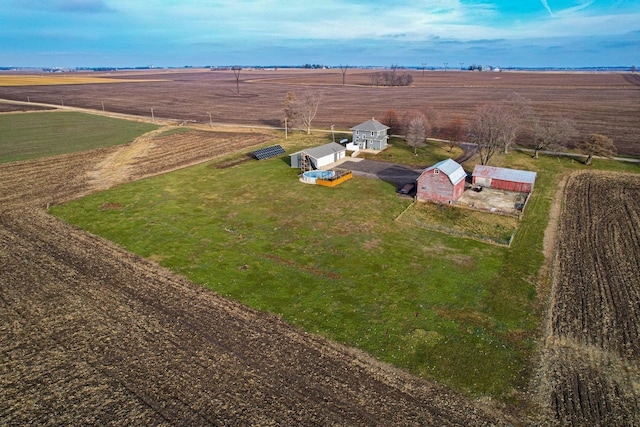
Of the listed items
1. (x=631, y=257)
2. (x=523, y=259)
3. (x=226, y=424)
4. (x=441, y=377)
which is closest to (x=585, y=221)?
(x=631, y=257)

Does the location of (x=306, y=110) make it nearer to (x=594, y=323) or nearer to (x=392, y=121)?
(x=392, y=121)

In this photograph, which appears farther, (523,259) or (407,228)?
(407,228)

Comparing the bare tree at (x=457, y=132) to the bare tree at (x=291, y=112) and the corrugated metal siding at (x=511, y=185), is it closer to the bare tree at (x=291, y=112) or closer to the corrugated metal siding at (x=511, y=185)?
the corrugated metal siding at (x=511, y=185)

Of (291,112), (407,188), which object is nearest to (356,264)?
(407,188)

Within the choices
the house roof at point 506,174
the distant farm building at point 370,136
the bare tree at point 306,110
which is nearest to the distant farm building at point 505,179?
the house roof at point 506,174

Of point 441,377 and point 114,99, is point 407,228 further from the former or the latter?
point 114,99

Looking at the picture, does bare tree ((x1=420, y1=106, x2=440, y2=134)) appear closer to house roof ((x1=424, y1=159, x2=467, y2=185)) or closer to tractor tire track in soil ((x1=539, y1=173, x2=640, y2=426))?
house roof ((x1=424, y1=159, x2=467, y2=185))
